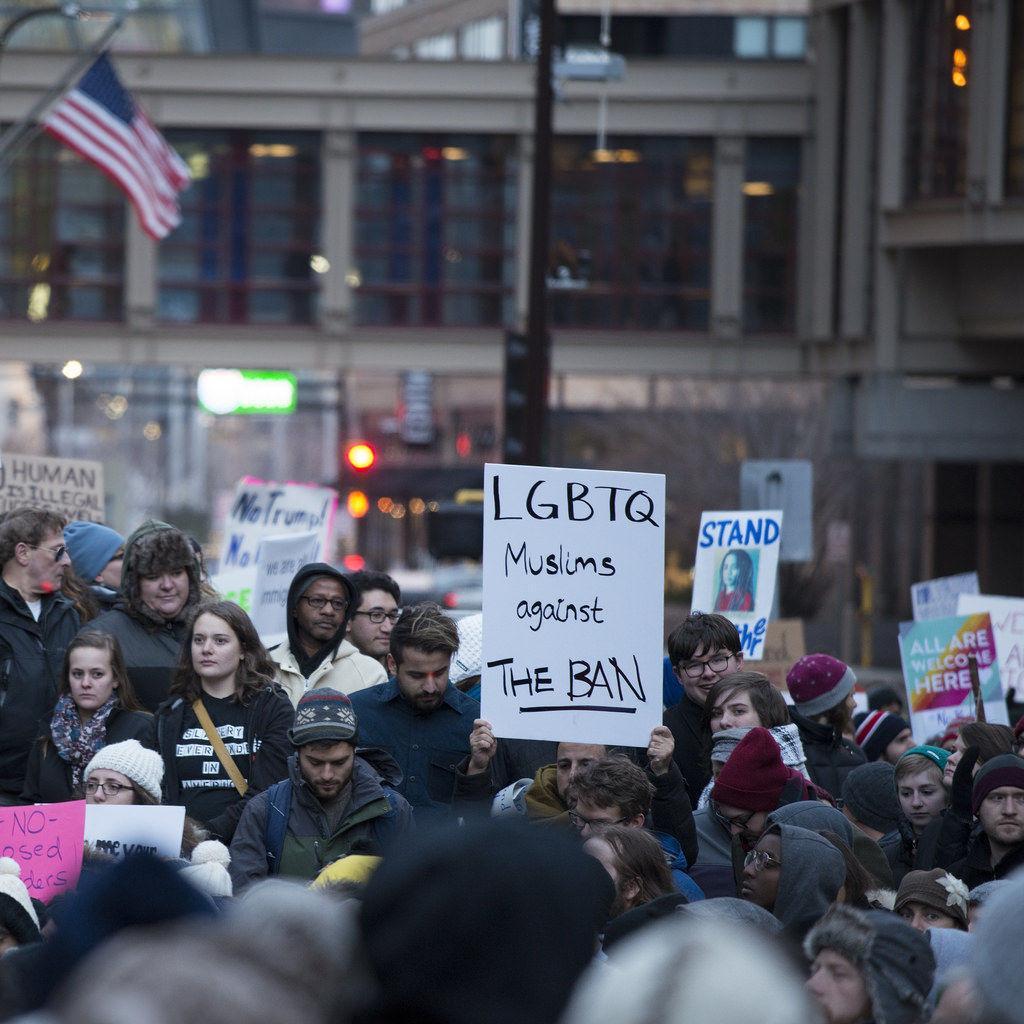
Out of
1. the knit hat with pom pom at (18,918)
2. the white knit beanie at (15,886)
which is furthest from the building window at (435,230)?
the knit hat with pom pom at (18,918)

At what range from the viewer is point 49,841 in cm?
555

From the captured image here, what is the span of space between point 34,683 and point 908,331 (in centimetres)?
2428

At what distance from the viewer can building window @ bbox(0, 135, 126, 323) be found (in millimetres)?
33000

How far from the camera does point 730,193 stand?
107ft

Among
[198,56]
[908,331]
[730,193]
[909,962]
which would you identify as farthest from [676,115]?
[909,962]

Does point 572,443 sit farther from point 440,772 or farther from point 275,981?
point 275,981

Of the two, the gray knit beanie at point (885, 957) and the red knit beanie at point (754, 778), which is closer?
the gray knit beanie at point (885, 957)

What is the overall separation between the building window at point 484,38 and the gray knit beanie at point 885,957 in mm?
41372

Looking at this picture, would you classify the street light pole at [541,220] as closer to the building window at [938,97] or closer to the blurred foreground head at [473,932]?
the blurred foreground head at [473,932]

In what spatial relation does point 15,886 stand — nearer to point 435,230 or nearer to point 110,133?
point 110,133

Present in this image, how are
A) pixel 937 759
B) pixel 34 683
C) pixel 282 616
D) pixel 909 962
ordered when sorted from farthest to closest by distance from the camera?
pixel 282 616, pixel 34 683, pixel 937 759, pixel 909 962

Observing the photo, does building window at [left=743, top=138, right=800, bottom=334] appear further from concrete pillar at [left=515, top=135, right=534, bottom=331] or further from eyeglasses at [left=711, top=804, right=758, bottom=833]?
eyeglasses at [left=711, top=804, right=758, bottom=833]

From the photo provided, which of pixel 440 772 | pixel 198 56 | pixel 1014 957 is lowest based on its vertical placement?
pixel 440 772

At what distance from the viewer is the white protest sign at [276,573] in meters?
9.85
